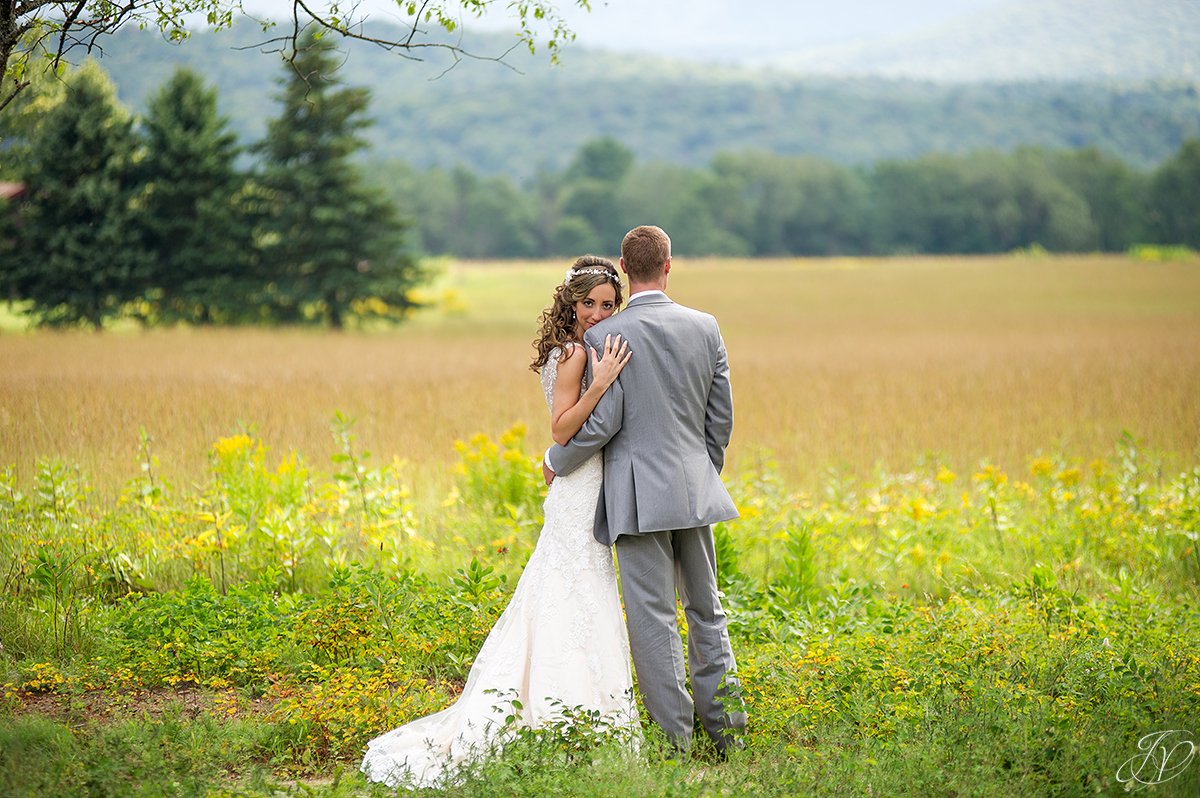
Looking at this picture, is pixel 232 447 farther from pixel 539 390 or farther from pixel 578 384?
pixel 539 390

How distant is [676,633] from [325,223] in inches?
989

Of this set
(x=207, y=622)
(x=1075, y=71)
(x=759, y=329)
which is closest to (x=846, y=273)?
(x=759, y=329)

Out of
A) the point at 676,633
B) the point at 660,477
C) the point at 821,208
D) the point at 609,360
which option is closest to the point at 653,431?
the point at 660,477

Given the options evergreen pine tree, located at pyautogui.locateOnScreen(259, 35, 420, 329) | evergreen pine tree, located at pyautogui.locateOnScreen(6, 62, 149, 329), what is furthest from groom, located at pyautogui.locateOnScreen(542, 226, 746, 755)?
evergreen pine tree, located at pyautogui.locateOnScreen(259, 35, 420, 329)

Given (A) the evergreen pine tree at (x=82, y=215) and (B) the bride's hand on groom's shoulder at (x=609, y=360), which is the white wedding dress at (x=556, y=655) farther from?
(A) the evergreen pine tree at (x=82, y=215)

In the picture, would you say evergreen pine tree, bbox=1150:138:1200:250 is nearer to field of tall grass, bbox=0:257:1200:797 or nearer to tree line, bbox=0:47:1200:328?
tree line, bbox=0:47:1200:328

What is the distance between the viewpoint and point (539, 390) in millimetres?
15289

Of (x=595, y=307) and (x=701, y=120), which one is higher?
(x=701, y=120)

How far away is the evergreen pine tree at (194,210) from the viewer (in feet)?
79.5

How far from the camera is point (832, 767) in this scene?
154 inches

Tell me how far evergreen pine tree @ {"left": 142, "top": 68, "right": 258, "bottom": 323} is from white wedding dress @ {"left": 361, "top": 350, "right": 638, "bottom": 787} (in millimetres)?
22157

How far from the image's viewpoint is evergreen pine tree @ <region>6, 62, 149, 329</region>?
17.8 m

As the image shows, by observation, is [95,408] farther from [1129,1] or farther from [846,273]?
[1129,1]

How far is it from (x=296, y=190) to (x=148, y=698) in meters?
24.4
